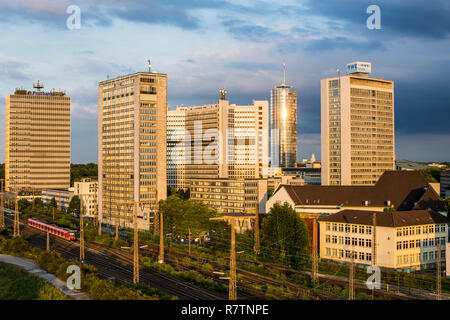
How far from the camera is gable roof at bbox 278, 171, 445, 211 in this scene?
351ft

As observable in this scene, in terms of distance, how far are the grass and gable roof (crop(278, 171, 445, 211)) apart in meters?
56.2

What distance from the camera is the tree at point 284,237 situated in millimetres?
84188

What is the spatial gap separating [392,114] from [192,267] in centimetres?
12199

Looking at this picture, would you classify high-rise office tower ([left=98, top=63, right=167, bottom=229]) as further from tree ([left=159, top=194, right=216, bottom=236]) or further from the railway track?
the railway track

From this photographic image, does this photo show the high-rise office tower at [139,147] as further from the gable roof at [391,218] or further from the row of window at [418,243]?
the row of window at [418,243]

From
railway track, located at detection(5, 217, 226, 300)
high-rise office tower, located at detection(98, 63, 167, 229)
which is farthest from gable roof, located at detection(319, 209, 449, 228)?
high-rise office tower, located at detection(98, 63, 167, 229)

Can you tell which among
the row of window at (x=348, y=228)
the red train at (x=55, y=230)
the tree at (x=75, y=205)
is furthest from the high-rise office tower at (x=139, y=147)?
the row of window at (x=348, y=228)

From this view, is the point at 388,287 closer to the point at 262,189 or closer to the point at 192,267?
the point at 192,267

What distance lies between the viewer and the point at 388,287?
68.1 meters

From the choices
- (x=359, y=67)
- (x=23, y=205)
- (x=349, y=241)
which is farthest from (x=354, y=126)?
(x=23, y=205)

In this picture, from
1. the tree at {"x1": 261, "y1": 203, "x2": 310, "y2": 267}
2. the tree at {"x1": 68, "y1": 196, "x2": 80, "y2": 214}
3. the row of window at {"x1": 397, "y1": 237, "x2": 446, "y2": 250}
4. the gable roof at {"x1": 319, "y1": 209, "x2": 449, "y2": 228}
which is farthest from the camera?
the tree at {"x1": 68, "y1": 196, "x2": 80, "y2": 214}

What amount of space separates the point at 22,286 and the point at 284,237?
41.4 meters

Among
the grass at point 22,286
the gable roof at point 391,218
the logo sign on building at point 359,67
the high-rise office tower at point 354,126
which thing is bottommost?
the grass at point 22,286

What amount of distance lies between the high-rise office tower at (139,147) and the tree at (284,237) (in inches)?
1896
